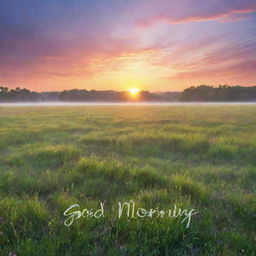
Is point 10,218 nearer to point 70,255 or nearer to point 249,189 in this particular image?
point 70,255

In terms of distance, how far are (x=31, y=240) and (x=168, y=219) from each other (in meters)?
1.97

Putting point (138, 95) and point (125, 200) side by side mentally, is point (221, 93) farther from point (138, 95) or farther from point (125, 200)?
point (125, 200)

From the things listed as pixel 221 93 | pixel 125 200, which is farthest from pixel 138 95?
pixel 125 200

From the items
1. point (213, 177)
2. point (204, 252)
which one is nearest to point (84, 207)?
point (204, 252)

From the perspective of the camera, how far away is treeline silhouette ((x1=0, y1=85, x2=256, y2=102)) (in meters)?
119

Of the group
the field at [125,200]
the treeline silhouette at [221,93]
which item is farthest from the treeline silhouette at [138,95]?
the field at [125,200]

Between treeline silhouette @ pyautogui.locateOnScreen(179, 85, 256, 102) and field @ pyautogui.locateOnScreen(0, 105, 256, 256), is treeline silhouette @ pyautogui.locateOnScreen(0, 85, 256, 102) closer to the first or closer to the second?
treeline silhouette @ pyautogui.locateOnScreen(179, 85, 256, 102)

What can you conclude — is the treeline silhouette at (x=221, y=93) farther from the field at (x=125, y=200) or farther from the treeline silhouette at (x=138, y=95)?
the field at (x=125, y=200)

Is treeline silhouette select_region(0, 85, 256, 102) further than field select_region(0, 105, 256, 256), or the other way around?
treeline silhouette select_region(0, 85, 256, 102)

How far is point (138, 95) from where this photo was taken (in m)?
143

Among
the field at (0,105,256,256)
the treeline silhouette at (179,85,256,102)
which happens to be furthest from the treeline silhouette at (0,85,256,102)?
the field at (0,105,256,256)

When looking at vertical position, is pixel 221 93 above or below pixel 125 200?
above

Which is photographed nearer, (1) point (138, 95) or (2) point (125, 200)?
(2) point (125, 200)

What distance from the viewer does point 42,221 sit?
3.23 meters
